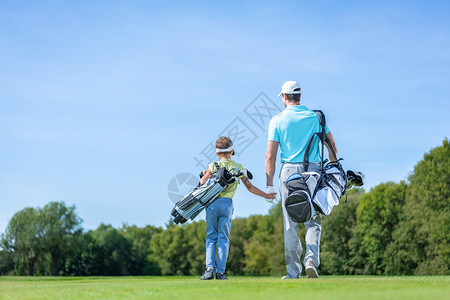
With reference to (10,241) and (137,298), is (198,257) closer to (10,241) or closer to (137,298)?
(10,241)

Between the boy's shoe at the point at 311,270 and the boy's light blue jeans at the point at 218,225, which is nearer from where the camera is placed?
the boy's shoe at the point at 311,270

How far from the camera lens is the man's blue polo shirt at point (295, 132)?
8.77m

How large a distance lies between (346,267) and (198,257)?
110ft

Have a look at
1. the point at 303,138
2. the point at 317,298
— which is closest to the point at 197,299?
the point at 317,298

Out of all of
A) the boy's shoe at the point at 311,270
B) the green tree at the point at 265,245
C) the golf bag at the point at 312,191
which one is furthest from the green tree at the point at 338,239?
the boy's shoe at the point at 311,270

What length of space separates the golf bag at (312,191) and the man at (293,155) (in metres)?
0.13

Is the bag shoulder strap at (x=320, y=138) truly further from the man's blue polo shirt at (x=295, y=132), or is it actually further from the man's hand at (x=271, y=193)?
the man's hand at (x=271, y=193)

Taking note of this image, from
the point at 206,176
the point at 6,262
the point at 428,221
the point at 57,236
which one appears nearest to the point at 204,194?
the point at 206,176

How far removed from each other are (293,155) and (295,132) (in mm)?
389

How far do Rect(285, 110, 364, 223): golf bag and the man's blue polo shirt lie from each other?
101 mm

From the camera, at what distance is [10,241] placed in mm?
79750

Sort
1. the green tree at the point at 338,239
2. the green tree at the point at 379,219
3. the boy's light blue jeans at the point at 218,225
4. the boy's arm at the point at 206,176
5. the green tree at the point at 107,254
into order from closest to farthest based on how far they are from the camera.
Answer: the boy's light blue jeans at the point at 218,225 < the boy's arm at the point at 206,176 < the green tree at the point at 379,219 < the green tree at the point at 338,239 < the green tree at the point at 107,254

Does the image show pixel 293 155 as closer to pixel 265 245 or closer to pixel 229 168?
pixel 229 168

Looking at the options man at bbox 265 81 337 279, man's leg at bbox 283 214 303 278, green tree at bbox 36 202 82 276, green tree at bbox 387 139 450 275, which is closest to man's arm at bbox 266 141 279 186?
man at bbox 265 81 337 279
